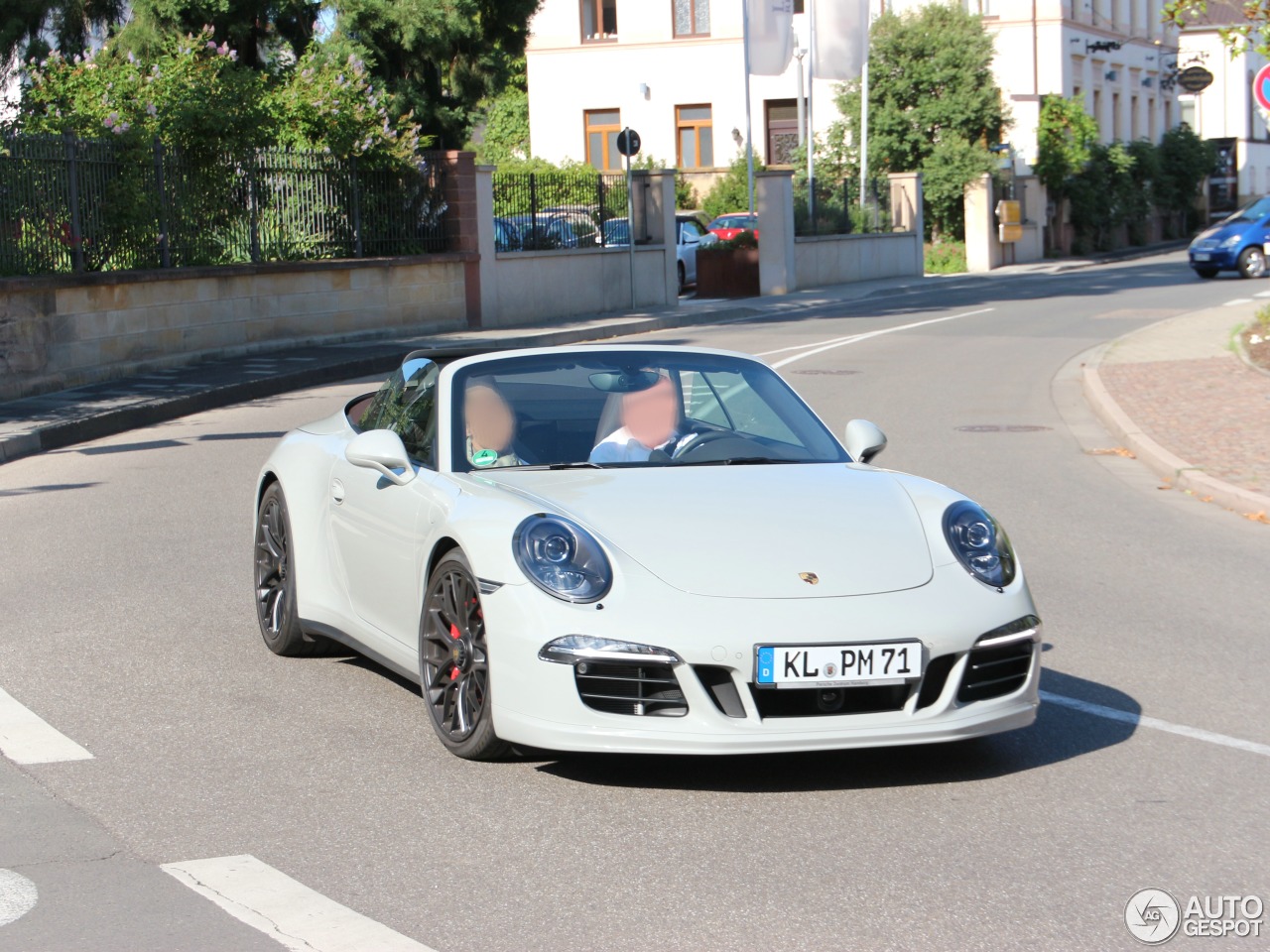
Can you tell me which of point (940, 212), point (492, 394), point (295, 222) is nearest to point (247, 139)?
point (295, 222)

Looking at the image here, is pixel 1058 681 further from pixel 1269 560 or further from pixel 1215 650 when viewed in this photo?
pixel 1269 560

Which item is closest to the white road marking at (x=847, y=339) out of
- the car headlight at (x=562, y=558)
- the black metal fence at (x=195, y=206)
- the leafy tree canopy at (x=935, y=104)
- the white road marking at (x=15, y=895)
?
the black metal fence at (x=195, y=206)

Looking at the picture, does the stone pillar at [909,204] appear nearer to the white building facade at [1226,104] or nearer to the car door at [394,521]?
the white building facade at [1226,104]

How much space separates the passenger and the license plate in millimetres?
1527

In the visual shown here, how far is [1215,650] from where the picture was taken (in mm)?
7168

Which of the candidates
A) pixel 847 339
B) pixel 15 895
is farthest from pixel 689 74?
pixel 15 895

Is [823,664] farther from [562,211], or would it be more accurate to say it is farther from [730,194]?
[730,194]

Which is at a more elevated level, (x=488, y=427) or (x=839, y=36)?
(x=839, y=36)

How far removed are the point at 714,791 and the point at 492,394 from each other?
1825 millimetres

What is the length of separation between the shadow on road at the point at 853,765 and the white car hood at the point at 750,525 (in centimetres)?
62

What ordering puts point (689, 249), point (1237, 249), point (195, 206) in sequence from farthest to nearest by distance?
point (689, 249)
point (1237, 249)
point (195, 206)

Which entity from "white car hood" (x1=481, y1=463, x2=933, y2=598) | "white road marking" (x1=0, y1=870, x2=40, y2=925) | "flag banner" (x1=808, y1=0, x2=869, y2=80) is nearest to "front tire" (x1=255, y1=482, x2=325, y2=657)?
"white car hood" (x1=481, y1=463, x2=933, y2=598)

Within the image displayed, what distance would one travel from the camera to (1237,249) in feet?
126

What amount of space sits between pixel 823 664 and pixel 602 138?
58.1 meters
